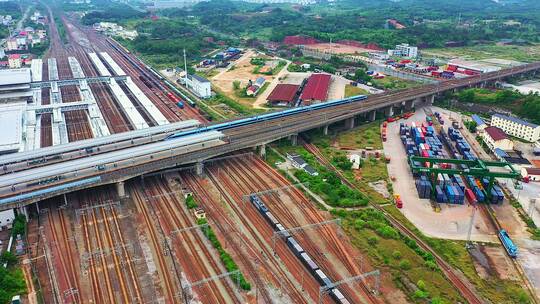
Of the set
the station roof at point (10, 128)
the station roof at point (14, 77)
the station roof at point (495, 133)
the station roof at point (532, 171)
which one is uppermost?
the station roof at point (14, 77)

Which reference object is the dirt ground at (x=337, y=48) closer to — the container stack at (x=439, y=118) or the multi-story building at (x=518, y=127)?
the container stack at (x=439, y=118)

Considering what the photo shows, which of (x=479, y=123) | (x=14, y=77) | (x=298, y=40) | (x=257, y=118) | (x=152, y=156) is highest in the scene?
(x=14, y=77)

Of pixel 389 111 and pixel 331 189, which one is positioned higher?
pixel 389 111

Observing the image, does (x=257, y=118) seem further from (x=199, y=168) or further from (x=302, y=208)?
(x=302, y=208)

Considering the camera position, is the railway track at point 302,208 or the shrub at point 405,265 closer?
the railway track at point 302,208

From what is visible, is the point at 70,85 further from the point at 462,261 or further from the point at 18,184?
the point at 462,261

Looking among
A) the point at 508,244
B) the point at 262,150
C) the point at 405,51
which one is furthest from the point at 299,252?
the point at 405,51

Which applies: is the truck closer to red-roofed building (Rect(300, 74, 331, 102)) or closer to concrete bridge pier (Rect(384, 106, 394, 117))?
concrete bridge pier (Rect(384, 106, 394, 117))

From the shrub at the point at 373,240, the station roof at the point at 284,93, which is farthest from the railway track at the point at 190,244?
the station roof at the point at 284,93
